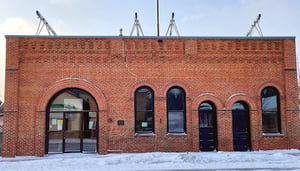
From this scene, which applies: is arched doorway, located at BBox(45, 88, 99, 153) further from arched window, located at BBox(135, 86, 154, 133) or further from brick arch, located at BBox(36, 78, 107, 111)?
arched window, located at BBox(135, 86, 154, 133)

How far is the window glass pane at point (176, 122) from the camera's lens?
1304 cm

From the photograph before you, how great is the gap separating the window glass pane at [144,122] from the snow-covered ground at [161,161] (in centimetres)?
136

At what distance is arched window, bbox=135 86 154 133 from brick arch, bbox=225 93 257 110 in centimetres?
386

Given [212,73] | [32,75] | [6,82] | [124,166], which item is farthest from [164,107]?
[6,82]

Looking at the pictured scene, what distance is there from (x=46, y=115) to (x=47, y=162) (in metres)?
2.74

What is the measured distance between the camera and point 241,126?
13391 millimetres

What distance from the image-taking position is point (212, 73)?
43.7 ft

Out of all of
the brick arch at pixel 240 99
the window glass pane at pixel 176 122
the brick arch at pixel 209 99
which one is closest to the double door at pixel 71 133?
the window glass pane at pixel 176 122

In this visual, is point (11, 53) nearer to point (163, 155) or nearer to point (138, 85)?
point (138, 85)

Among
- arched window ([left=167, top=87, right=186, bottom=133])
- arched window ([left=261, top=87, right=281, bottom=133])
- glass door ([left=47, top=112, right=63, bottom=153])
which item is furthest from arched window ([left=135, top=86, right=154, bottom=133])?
arched window ([left=261, top=87, right=281, bottom=133])

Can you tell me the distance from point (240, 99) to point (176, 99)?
10.7ft

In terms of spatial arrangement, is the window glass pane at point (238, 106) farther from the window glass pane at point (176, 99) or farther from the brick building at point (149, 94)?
the window glass pane at point (176, 99)

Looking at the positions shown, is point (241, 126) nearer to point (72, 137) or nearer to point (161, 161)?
point (161, 161)

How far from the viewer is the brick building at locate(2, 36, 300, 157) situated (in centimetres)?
1260
